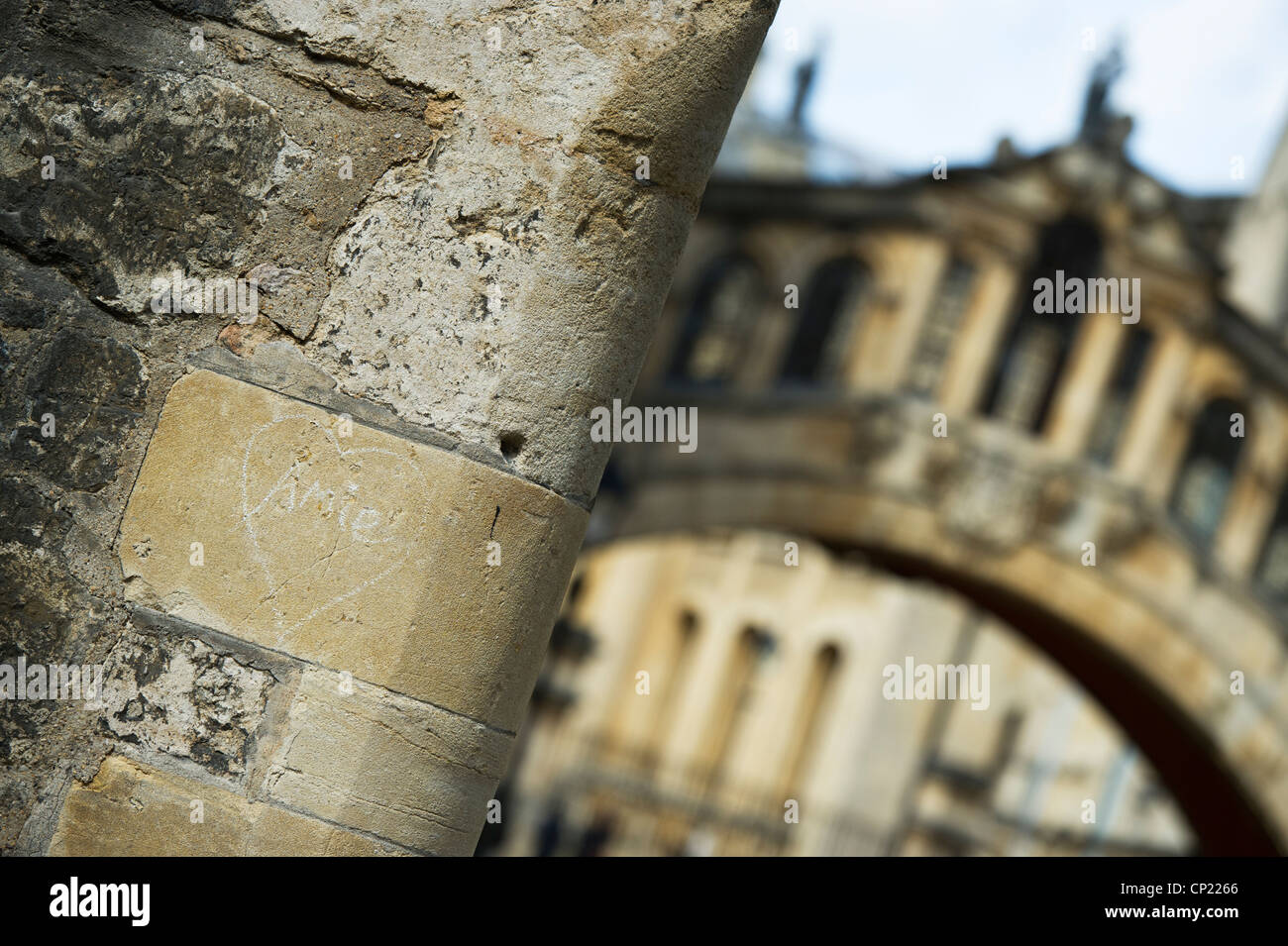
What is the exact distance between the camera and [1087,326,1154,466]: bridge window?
12703 millimetres

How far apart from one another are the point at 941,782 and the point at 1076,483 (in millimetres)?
10270

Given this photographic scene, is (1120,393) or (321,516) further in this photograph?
(1120,393)

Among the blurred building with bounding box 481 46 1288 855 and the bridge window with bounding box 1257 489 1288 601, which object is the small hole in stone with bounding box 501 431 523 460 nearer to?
the blurred building with bounding box 481 46 1288 855

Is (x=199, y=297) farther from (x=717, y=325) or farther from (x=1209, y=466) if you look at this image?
(x=1209, y=466)

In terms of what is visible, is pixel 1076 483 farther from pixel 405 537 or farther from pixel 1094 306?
pixel 405 537

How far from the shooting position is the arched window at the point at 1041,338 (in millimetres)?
12602

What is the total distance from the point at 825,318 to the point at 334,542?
10530 mm

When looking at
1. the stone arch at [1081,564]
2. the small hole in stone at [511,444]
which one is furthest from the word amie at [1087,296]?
the small hole in stone at [511,444]

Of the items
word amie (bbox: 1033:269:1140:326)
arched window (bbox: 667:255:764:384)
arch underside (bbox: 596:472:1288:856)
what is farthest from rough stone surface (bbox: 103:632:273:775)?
word amie (bbox: 1033:269:1140:326)

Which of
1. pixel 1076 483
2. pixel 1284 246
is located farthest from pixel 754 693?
pixel 1076 483

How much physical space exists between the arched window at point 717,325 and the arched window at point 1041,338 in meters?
2.16

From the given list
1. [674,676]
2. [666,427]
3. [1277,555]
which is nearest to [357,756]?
[666,427]

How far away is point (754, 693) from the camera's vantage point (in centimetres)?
2552

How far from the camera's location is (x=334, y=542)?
82.3 inches
